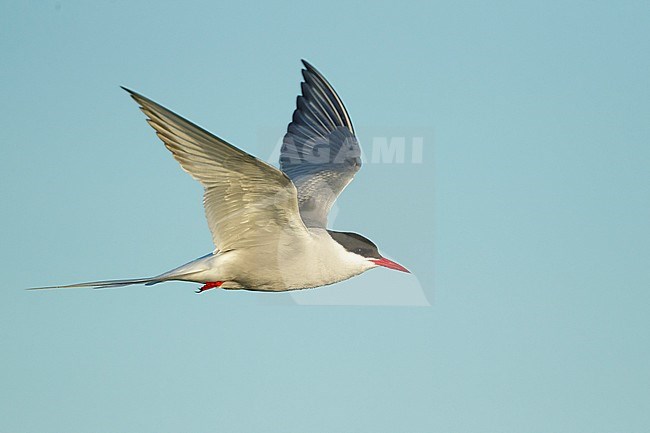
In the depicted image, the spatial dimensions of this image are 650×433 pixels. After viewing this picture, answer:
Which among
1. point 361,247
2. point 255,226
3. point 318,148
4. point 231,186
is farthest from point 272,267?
point 318,148

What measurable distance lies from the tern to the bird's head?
0.04 feet

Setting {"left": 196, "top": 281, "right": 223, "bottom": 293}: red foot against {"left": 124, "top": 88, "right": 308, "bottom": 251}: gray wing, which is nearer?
{"left": 124, "top": 88, "right": 308, "bottom": 251}: gray wing

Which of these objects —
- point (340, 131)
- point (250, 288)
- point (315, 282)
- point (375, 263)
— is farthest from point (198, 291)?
point (340, 131)

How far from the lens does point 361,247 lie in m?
11.2

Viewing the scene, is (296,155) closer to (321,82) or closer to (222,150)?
(321,82)

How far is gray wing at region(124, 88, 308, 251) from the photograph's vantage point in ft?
29.1

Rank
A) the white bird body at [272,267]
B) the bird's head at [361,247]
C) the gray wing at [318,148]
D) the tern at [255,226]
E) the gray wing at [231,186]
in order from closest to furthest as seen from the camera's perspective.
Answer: the gray wing at [231,186], the tern at [255,226], the white bird body at [272,267], the bird's head at [361,247], the gray wing at [318,148]

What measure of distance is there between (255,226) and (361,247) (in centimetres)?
138

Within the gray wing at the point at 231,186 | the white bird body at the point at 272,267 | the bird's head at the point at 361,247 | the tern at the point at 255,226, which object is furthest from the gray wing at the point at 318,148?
the gray wing at the point at 231,186

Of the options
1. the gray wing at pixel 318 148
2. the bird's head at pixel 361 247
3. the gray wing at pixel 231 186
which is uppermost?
the gray wing at pixel 318 148

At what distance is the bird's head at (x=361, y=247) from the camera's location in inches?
438

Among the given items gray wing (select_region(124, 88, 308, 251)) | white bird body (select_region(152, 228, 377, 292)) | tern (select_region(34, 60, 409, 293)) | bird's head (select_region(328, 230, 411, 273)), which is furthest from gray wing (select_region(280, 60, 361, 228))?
gray wing (select_region(124, 88, 308, 251))

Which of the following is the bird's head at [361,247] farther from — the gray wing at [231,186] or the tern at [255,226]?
the gray wing at [231,186]

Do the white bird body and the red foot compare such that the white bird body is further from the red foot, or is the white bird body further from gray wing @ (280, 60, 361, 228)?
gray wing @ (280, 60, 361, 228)
